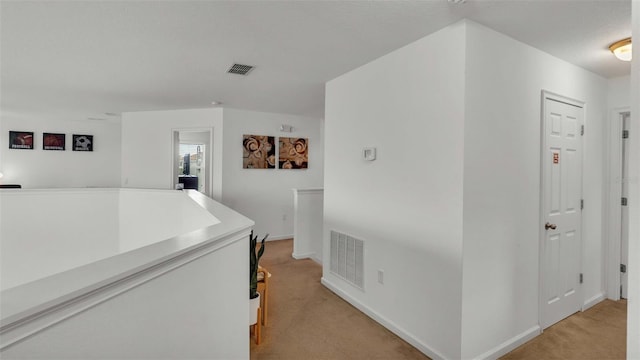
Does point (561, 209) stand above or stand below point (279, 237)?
above

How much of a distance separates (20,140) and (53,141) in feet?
1.75

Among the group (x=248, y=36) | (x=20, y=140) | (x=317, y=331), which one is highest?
(x=248, y=36)

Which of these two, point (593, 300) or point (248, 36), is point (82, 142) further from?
point (593, 300)

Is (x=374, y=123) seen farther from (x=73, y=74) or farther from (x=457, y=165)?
(x=73, y=74)

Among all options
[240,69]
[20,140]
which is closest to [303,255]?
[240,69]

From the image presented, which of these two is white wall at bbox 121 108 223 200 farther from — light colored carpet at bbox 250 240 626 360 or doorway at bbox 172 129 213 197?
light colored carpet at bbox 250 240 626 360

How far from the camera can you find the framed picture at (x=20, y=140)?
6340 millimetres

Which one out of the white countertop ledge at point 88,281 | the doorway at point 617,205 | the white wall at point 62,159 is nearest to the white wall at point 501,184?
the doorway at point 617,205

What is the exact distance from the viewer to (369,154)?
9.12ft

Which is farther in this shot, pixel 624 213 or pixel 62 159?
pixel 62 159

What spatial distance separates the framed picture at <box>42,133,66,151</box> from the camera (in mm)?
6586

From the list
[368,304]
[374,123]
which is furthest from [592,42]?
[368,304]

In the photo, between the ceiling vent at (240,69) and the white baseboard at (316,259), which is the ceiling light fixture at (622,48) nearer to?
the ceiling vent at (240,69)

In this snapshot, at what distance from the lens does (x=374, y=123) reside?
275cm
